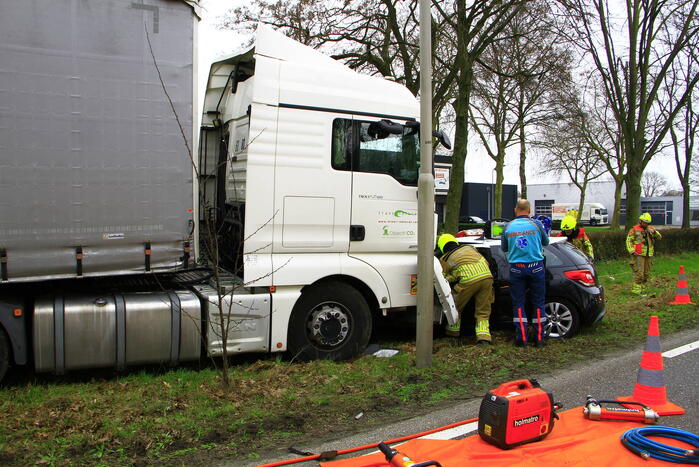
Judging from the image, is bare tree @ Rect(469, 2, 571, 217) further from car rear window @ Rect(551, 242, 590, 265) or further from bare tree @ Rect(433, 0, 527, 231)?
car rear window @ Rect(551, 242, 590, 265)

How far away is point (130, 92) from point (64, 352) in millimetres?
2464

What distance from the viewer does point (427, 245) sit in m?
5.91

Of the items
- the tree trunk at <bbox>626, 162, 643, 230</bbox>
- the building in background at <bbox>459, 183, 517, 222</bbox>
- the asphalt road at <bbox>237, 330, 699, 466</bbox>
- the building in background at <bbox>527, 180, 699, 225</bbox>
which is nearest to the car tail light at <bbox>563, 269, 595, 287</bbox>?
the asphalt road at <bbox>237, 330, 699, 466</bbox>

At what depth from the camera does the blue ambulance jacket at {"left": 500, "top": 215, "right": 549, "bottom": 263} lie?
22.6 feet

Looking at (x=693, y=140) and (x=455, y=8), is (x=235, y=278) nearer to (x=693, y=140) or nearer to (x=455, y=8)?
(x=455, y=8)

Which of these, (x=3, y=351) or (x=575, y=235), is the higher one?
(x=575, y=235)

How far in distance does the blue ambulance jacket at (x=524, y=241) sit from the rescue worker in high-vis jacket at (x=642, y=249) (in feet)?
20.5

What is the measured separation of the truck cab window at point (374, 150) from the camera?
6207 millimetres

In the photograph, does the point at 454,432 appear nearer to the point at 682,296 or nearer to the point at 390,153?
the point at 390,153

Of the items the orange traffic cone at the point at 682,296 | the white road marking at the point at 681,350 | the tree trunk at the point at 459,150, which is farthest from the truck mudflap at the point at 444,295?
the tree trunk at the point at 459,150

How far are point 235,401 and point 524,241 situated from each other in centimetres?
400

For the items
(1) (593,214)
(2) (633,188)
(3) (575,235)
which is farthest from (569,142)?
(1) (593,214)

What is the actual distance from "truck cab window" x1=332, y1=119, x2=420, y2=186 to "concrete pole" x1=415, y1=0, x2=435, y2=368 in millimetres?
684

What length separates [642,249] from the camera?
12477 millimetres
